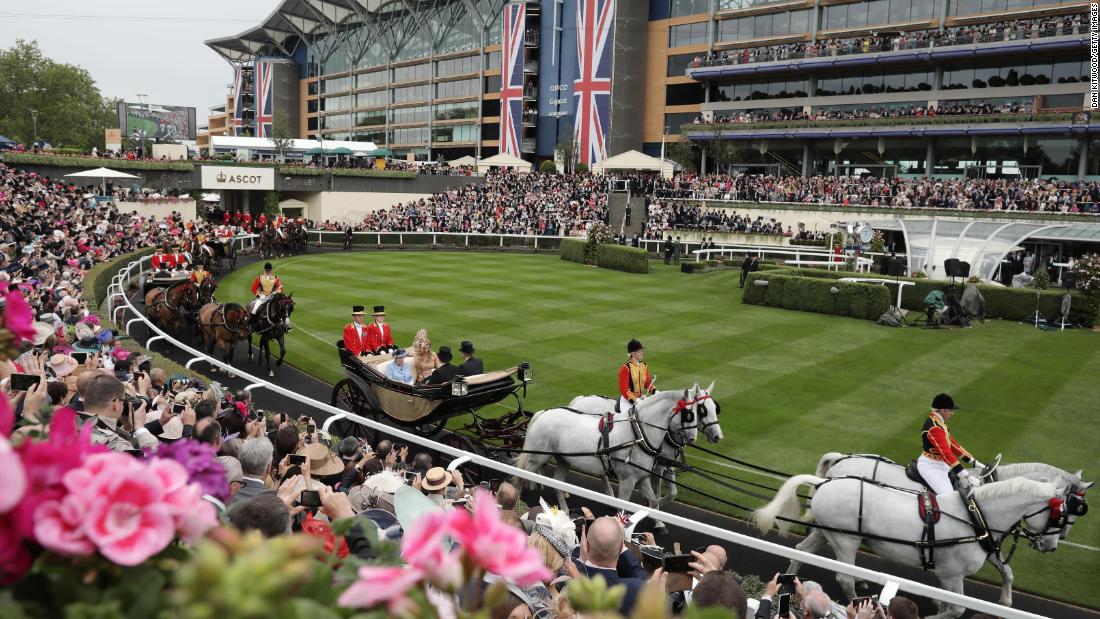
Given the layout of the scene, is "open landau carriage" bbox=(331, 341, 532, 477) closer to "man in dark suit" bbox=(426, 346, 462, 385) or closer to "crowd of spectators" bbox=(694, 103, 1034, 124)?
"man in dark suit" bbox=(426, 346, 462, 385)

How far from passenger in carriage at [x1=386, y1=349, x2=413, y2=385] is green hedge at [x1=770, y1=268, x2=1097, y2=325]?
57.2 ft

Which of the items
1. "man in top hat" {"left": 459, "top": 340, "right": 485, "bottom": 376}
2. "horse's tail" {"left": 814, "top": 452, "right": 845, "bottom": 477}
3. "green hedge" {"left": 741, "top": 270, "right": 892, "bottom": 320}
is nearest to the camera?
"horse's tail" {"left": 814, "top": 452, "right": 845, "bottom": 477}

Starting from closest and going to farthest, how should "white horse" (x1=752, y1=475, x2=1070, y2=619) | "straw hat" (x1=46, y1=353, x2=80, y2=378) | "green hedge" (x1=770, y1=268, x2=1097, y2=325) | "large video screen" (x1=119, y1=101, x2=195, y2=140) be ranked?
"white horse" (x1=752, y1=475, x2=1070, y2=619)
"straw hat" (x1=46, y1=353, x2=80, y2=378)
"green hedge" (x1=770, y1=268, x2=1097, y2=325)
"large video screen" (x1=119, y1=101, x2=195, y2=140)

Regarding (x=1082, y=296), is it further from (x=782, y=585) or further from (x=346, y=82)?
(x=346, y=82)

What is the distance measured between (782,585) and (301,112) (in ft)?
378

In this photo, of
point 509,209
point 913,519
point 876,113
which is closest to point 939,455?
point 913,519

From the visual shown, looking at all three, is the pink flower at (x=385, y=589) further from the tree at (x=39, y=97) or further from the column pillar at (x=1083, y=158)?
the tree at (x=39, y=97)

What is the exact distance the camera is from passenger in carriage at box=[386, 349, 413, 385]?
1077cm

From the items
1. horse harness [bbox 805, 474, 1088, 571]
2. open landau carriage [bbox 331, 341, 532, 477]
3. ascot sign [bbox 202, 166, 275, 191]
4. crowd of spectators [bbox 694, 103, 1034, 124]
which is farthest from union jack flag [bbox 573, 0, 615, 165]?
horse harness [bbox 805, 474, 1088, 571]

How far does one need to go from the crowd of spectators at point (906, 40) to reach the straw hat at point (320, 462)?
164 ft

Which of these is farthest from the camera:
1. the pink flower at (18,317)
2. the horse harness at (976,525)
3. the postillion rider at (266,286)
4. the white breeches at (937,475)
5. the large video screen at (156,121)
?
the large video screen at (156,121)

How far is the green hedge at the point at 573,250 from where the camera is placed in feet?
119

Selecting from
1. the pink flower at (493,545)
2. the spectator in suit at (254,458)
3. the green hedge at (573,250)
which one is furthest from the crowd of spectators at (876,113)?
the pink flower at (493,545)

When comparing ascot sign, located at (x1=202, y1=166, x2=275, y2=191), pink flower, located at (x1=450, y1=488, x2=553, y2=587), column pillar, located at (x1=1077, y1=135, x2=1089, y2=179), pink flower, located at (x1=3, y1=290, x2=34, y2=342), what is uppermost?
column pillar, located at (x1=1077, y1=135, x2=1089, y2=179)
